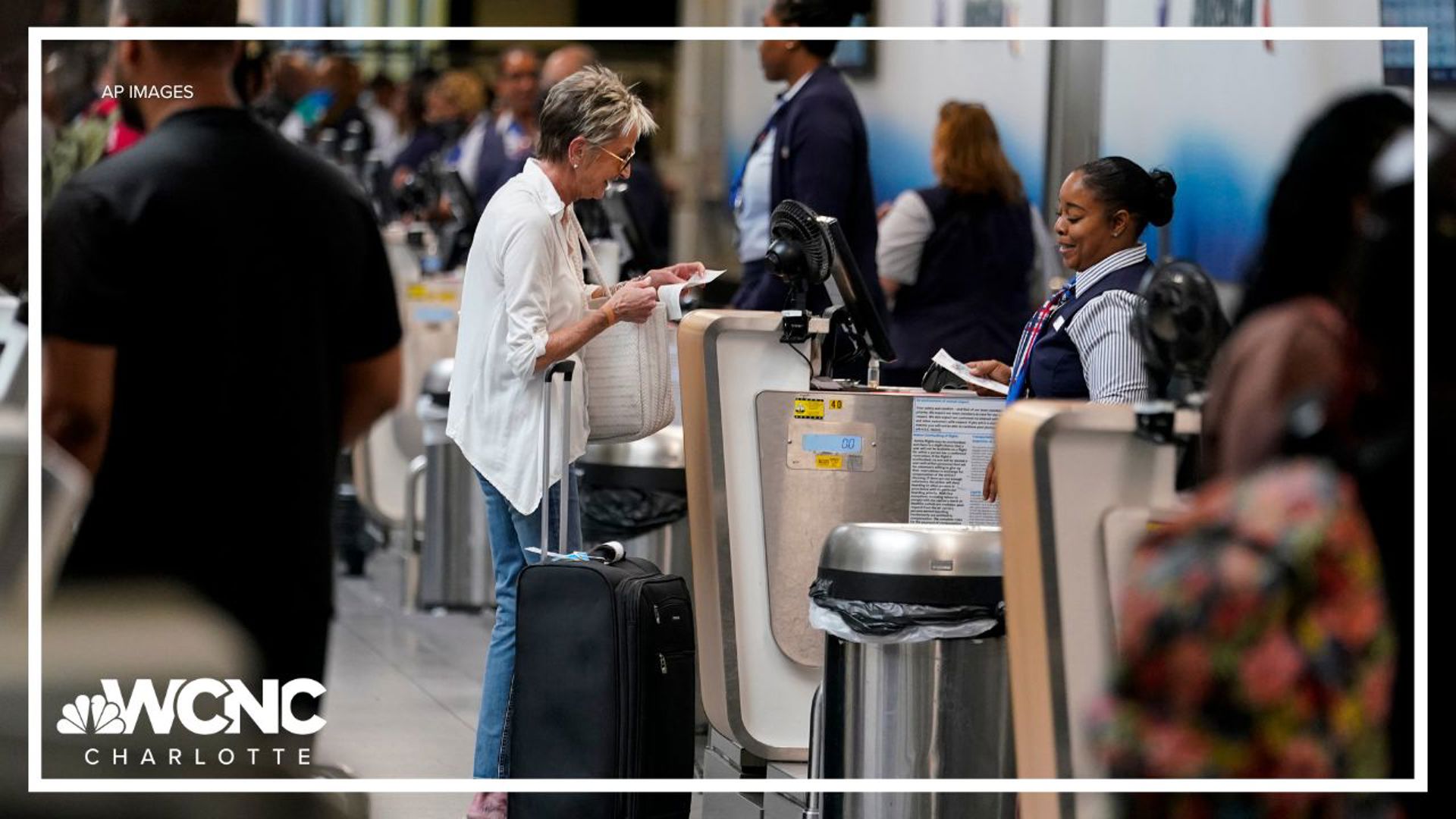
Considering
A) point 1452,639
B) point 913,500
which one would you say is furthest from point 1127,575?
point 913,500

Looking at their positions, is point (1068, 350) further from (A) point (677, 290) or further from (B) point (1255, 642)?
(B) point (1255, 642)

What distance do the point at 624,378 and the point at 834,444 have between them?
1.70 feet

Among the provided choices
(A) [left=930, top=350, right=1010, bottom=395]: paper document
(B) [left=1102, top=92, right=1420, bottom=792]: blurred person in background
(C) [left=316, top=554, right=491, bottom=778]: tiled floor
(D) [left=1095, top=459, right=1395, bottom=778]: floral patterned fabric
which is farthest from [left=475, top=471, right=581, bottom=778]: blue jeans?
(D) [left=1095, top=459, right=1395, bottom=778]: floral patterned fabric

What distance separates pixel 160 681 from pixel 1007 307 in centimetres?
312

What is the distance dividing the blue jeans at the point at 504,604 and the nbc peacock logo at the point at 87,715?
932 mm

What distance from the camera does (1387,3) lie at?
367 cm

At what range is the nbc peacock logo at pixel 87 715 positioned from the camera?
3.10 m

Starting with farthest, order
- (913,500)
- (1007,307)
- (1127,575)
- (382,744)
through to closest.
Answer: (1007,307), (913,500), (382,744), (1127,575)

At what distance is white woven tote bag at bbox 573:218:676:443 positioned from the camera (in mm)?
3930

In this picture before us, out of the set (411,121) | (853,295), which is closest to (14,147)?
(853,295)

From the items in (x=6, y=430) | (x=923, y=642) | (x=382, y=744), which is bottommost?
(x=382, y=744)

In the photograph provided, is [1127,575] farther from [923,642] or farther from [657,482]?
[657,482]

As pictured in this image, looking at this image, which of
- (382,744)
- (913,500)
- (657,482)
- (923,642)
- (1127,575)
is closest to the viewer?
(1127,575)

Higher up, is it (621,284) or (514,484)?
(621,284)
